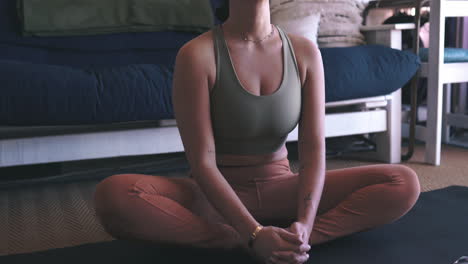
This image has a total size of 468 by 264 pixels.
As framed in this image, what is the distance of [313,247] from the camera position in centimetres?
124

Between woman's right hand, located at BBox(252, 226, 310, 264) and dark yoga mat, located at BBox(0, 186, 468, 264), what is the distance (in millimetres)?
175

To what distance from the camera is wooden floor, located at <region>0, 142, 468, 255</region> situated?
144 centimetres

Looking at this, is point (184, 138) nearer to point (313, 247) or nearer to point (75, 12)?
point (313, 247)

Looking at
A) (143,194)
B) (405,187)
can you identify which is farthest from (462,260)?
(143,194)

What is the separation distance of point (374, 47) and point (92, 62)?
46.3 inches

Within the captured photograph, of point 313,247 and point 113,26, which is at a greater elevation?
point 113,26

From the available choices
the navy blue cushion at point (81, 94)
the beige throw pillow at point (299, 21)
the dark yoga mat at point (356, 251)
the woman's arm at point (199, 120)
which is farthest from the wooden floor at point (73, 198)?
the beige throw pillow at point (299, 21)

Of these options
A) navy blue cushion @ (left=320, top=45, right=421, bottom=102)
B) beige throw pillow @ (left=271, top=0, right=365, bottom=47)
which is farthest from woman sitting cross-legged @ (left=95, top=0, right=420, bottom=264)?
beige throw pillow @ (left=271, top=0, right=365, bottom=47)

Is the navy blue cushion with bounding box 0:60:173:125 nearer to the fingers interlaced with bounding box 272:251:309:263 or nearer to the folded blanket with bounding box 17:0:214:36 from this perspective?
the folded blanket with bounding box 17:0:214:36

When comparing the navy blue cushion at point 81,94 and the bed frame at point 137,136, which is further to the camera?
the bed frame at point 137,136

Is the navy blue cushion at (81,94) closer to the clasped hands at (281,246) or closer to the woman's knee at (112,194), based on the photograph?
the woman's knee at (112,194)

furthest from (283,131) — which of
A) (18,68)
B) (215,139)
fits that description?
(18,68)

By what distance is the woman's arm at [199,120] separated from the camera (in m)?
1.10

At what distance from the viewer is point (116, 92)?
1.71 metres
